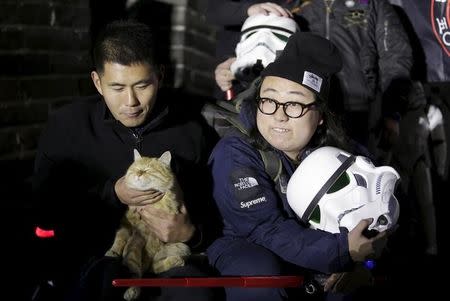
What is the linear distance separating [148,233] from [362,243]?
0.81 m

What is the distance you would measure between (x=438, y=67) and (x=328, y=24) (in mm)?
856

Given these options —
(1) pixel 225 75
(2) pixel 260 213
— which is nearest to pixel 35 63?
(1) pixel 225 75

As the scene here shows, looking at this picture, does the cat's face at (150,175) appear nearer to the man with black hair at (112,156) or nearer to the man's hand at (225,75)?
the man with black hair at (112,156)

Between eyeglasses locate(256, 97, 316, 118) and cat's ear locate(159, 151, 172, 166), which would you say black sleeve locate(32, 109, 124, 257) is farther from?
eyeglasses locate(256, 97, 316, 118)

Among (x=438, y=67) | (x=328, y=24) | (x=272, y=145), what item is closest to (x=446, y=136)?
(x=438, y=67)

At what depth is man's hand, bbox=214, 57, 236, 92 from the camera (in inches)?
136

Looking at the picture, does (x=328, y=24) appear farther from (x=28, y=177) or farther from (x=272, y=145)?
(x=28, y=177)

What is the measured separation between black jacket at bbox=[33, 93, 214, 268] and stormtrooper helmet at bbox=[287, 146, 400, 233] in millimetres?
508

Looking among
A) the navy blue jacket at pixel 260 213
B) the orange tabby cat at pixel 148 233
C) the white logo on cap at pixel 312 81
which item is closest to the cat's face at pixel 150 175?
the orange tabby cat at pixel 148 233

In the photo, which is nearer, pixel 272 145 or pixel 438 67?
pixel 272 145

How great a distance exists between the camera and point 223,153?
277cm

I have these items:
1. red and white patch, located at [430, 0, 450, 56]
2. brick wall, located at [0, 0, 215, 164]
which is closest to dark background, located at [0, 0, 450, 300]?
brick wall, located at [0, 0, 215, 164]

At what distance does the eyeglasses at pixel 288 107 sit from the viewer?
2715mm

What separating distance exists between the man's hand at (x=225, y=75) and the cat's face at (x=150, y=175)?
934 millimetres
